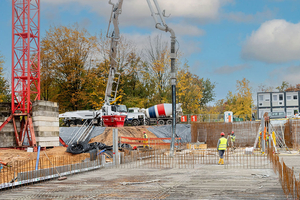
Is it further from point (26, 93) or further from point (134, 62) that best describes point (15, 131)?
point (134, 62)

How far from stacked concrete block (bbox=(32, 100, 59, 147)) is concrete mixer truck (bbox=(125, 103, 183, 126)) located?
13.8 meters

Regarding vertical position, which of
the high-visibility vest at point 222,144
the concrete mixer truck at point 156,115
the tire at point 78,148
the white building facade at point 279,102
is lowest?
the tire at point 78,148

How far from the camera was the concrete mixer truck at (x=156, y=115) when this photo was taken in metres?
38.1

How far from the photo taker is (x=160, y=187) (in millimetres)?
10438

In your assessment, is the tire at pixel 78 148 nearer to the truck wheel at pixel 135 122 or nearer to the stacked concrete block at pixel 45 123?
the stacked concrete block at pixel 45 123

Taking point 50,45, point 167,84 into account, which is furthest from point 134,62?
point 50,45

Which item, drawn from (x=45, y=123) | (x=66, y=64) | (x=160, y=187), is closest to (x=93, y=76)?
(x=66, y=64)

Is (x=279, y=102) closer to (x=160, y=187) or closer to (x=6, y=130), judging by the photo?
(x=6, y=130)

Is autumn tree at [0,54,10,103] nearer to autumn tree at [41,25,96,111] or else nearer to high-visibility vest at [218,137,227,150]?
autumn tree at [41,25,96,111]

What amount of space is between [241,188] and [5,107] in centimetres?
2016

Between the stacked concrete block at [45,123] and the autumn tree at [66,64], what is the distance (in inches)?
785

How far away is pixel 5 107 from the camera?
24953mm

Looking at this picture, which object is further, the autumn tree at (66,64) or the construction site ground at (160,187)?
the autumn tree at (66,64)

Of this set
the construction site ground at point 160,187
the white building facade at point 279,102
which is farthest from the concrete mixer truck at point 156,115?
the construction site ground at point 160,187
